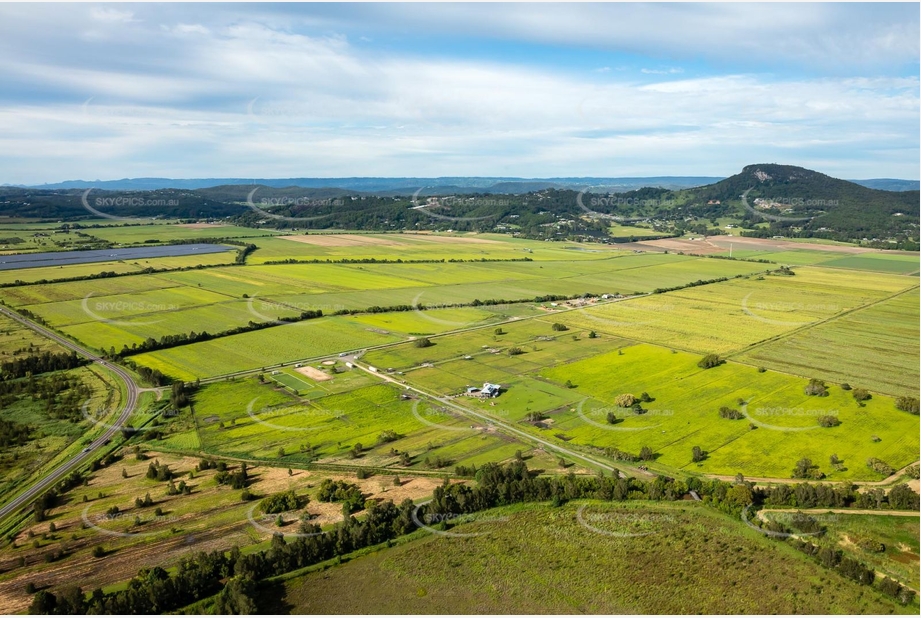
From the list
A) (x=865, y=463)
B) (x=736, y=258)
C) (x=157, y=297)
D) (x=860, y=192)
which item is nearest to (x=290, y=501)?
(x=865, y=463)

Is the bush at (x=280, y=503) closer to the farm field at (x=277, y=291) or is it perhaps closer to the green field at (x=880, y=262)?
the farm field at (x=277, y=291)

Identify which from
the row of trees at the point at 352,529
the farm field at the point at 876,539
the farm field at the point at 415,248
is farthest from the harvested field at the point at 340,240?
the farm field at the point at 876,539

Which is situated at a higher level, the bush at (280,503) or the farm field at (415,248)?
the farm field at (415,248)

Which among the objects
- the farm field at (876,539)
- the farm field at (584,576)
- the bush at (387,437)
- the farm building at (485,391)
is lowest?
the farm field at (584,576)

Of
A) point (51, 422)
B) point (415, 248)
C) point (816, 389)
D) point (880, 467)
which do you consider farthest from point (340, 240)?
point (880, 467)

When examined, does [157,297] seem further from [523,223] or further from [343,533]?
[523,223]

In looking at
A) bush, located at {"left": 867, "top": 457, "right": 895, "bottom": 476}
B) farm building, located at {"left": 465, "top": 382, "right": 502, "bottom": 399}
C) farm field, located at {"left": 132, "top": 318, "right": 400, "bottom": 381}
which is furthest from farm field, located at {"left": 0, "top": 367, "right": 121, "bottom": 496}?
bush, located at {"left": 867, "top": 457, "right": 895, "bottom": 476}

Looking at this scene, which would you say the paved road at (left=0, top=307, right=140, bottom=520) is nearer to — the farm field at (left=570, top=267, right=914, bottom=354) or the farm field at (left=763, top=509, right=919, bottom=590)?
the farm field at (left=763, top=509, right=919, bottom=590)
